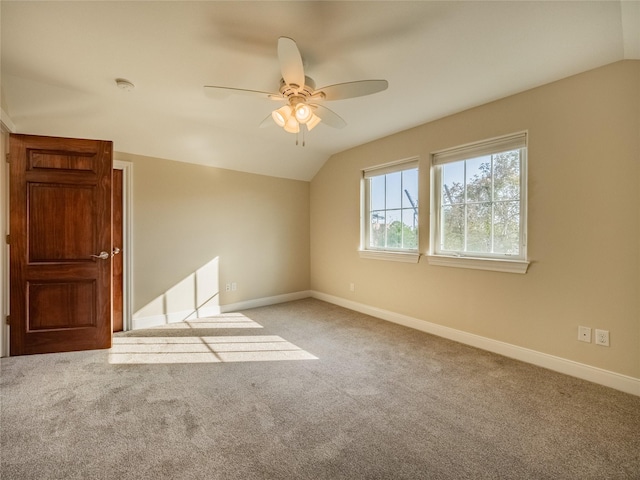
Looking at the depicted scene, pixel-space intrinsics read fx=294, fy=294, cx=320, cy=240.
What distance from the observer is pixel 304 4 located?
166cm

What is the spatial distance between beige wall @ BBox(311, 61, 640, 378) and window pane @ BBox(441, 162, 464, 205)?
0.20 m

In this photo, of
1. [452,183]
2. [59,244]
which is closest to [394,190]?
[452,183]

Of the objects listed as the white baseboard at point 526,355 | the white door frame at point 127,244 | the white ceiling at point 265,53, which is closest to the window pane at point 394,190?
the white ceiling at point 265,53

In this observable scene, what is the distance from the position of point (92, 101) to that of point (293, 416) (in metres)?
3.37

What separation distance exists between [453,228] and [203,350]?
9.74ft

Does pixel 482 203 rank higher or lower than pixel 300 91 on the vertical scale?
lower

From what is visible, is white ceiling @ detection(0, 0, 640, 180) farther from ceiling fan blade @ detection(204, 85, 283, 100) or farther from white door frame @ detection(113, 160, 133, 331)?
white door frame @ detection(113, 160, 133, 331)

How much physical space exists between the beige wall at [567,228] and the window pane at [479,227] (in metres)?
0.27

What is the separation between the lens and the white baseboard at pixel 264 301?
4382 millimetres

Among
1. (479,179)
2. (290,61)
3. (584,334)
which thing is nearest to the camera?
(290,61)

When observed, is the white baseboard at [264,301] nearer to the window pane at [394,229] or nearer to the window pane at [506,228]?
the window pane at [394,229]

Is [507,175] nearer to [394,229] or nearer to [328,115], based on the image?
[394,229]

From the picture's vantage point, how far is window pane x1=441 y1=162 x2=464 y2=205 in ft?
10.6

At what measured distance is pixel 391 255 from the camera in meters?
3.86
